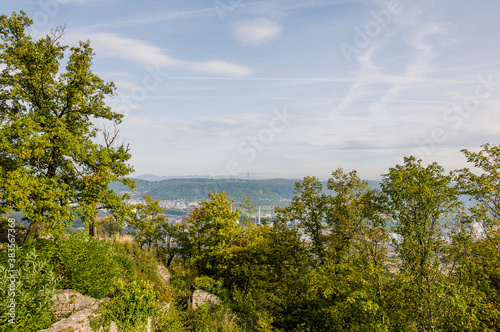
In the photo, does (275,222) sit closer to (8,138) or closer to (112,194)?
(112,194)

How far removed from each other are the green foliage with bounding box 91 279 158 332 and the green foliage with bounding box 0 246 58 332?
1.57 metres

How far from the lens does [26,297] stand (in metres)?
7.10

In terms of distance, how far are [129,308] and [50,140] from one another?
342 inches

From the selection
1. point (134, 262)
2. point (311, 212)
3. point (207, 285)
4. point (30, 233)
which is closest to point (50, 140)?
point (30, 233)

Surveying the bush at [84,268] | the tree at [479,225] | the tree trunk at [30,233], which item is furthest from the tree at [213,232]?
the tree at [479,225]

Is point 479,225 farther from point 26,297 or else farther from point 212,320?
point 26,297

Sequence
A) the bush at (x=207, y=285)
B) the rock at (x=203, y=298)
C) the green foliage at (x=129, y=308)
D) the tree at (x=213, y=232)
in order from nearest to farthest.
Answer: the green foliage at (x=129, y=308) → the rock at (x=203, y=298) → the bush at (x=207, y=285) → the tree at (x=213, y=232)

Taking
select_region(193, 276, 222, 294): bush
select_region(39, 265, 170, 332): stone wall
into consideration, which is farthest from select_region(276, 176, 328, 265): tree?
select_region(39, 265, 170, 332): stone wall

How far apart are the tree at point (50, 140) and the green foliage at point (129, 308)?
155 inches

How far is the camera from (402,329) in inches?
370

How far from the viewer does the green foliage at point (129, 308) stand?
8734mm

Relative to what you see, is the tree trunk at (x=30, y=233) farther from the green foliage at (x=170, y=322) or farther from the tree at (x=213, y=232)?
the tree at (x=213, y=232)

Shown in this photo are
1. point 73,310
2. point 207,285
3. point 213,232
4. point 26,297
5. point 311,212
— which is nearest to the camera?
point 26,297

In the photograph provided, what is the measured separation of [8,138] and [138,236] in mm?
11442
